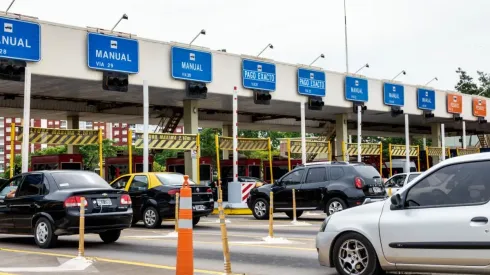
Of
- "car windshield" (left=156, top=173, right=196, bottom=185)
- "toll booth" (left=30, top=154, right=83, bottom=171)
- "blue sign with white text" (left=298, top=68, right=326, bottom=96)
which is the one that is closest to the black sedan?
"car windshield" (left=156, top=173, right=196, bottom=185)

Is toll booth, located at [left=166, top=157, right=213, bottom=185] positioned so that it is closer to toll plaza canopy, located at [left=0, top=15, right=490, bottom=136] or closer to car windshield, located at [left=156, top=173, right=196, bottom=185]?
toll plaza canopy, located at [left=0, top=15, right=490, bottom=136]

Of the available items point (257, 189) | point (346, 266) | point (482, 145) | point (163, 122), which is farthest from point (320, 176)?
point (482, 145)

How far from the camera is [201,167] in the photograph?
102 feet

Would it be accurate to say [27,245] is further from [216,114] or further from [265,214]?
[216,114]

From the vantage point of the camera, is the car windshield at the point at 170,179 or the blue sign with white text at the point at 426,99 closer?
the car windshield at the point at 170,179

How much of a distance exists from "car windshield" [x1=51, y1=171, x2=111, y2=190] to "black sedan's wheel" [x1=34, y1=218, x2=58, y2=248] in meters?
0.75

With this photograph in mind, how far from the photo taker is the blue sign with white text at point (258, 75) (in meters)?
28.3

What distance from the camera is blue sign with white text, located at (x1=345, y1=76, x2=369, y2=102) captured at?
1316 inches

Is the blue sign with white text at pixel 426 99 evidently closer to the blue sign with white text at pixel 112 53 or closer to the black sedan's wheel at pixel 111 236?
the blue sign with white text at pixel 112 53

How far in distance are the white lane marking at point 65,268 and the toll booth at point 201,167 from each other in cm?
1987

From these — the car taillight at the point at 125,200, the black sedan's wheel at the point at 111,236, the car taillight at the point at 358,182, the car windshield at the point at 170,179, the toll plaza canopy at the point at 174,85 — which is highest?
the toll plaza canopy at the point at 174,85

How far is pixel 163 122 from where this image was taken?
36438mm

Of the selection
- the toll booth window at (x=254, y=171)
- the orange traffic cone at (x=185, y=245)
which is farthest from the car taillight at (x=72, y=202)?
the toll booth window at (x=254, y=171)

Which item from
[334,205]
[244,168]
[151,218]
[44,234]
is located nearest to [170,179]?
[151,218]
